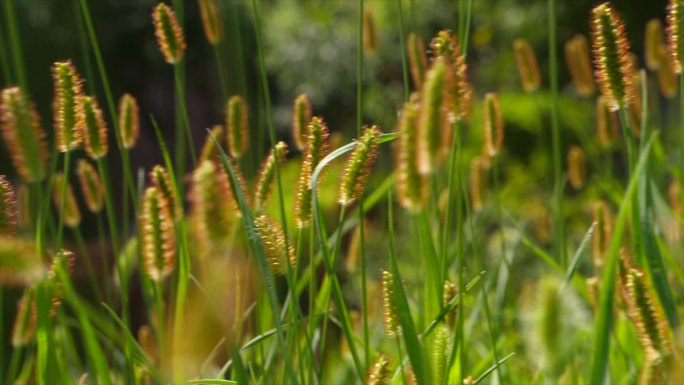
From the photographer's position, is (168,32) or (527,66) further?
(527,66)

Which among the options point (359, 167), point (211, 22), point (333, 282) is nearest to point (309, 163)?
point (359, 167)

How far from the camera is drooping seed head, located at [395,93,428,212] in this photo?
77 cm

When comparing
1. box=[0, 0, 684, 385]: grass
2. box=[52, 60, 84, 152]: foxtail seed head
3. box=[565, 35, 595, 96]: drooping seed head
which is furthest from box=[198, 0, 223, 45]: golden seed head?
box=[565, 35, 595, 96]: drooping seed head

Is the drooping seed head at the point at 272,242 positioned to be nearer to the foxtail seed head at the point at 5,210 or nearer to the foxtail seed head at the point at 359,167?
the foxtail seed head at the point at 359,167

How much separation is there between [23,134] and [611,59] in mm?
621

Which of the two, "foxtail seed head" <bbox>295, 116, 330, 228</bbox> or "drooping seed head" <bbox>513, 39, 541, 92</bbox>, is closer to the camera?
"foxtail seed head" <bbox>295, 116, 330, 228</bbox>

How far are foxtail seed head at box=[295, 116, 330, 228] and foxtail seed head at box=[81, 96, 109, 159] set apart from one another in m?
A: 0.41

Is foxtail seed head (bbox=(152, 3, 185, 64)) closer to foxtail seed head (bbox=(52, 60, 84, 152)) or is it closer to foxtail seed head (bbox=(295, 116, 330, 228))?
foxtail seed head (bbox=(52, 60, 84, 152))

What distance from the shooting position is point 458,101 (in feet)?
3.67

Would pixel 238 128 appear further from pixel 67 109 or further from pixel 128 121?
pixel 67 109

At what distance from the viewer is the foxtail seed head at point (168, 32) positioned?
4.75 feet

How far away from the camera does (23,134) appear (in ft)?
3.20

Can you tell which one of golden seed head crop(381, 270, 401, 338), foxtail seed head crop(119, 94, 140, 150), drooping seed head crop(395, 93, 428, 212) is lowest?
golden seed head crop(381, 270, 401, 338)

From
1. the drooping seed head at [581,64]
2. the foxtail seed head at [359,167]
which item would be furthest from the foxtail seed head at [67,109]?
the drooping seed head at [581,64]
